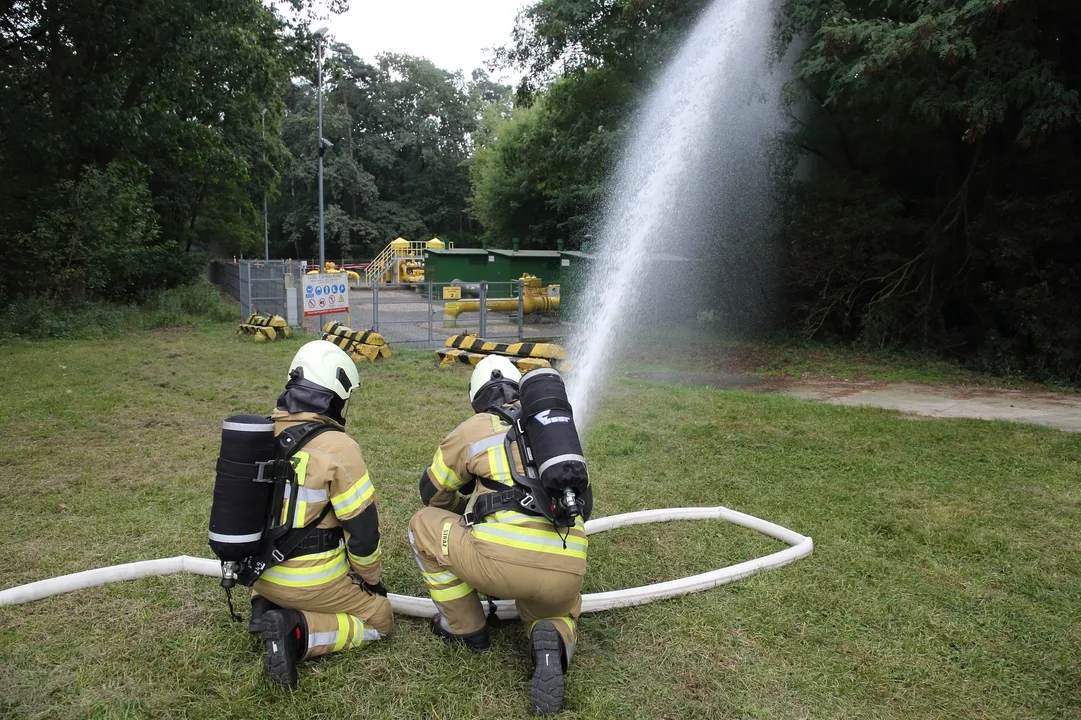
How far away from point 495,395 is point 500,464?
395 millimetres

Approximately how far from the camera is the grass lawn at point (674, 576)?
9.93ft

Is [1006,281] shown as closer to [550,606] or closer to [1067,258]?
[1067,258]

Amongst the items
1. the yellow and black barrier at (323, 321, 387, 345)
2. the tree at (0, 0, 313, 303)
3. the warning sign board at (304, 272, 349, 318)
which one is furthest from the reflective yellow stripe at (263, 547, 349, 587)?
the tree at (0, 0, 313, 303)

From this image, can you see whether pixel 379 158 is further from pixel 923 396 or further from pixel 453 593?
pixel 453 593

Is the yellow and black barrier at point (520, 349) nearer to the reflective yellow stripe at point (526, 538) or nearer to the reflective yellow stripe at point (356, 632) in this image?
the reflective yellow stripe at point (356, 632)

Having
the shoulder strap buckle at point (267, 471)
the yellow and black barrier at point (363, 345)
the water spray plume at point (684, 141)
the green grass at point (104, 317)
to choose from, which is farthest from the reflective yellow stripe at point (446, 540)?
the green grass at point (104, 317)

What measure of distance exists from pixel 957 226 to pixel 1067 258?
1854 millimetres

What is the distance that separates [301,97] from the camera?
56688 mm

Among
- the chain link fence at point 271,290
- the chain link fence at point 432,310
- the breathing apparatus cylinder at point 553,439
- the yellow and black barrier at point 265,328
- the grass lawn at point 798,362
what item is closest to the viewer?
the breathing apparatus cylinder at point 553,439

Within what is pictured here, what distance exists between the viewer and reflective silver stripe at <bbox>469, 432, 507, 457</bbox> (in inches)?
123

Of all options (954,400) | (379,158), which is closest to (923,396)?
(954,400)

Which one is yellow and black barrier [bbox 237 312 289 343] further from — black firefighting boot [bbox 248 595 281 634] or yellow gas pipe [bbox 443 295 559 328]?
black firefighting boot [bbox 248 595 281 634]

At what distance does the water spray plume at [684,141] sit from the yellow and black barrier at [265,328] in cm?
564

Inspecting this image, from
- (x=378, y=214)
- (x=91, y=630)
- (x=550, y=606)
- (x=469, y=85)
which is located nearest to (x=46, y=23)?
(x=91, y=630)
